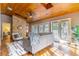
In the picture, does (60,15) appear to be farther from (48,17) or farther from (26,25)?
(26,25)

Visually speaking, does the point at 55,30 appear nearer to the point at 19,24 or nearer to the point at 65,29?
the point at 65,29

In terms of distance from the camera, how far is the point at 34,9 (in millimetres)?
1801

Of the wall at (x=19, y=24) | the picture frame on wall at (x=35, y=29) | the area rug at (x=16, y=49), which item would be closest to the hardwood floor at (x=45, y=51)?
the area rug at (x=16, y=49)

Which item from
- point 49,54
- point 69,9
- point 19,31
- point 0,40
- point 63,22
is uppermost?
point 69,9

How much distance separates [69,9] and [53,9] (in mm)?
197

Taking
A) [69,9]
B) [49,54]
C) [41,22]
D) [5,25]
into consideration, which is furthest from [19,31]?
[69,9]

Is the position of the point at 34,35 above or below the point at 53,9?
below

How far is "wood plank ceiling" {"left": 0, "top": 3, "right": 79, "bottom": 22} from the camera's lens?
1.79m

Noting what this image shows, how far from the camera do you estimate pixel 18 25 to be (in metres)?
1.81

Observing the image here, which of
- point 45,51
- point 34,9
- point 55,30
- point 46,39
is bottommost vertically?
point 45,51

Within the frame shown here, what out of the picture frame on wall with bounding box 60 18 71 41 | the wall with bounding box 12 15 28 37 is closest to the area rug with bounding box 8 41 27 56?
the wall with bounding box 12 15 28 37

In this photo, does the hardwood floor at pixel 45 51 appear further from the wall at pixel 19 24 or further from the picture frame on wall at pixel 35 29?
the picture frame on wall at pixel 35 29

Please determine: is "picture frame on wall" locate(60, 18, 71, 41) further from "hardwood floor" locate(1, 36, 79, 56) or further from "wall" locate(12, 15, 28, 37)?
"wall" locate(12, 15, 28, 37)

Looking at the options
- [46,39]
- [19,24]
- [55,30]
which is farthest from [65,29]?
[19,24]
